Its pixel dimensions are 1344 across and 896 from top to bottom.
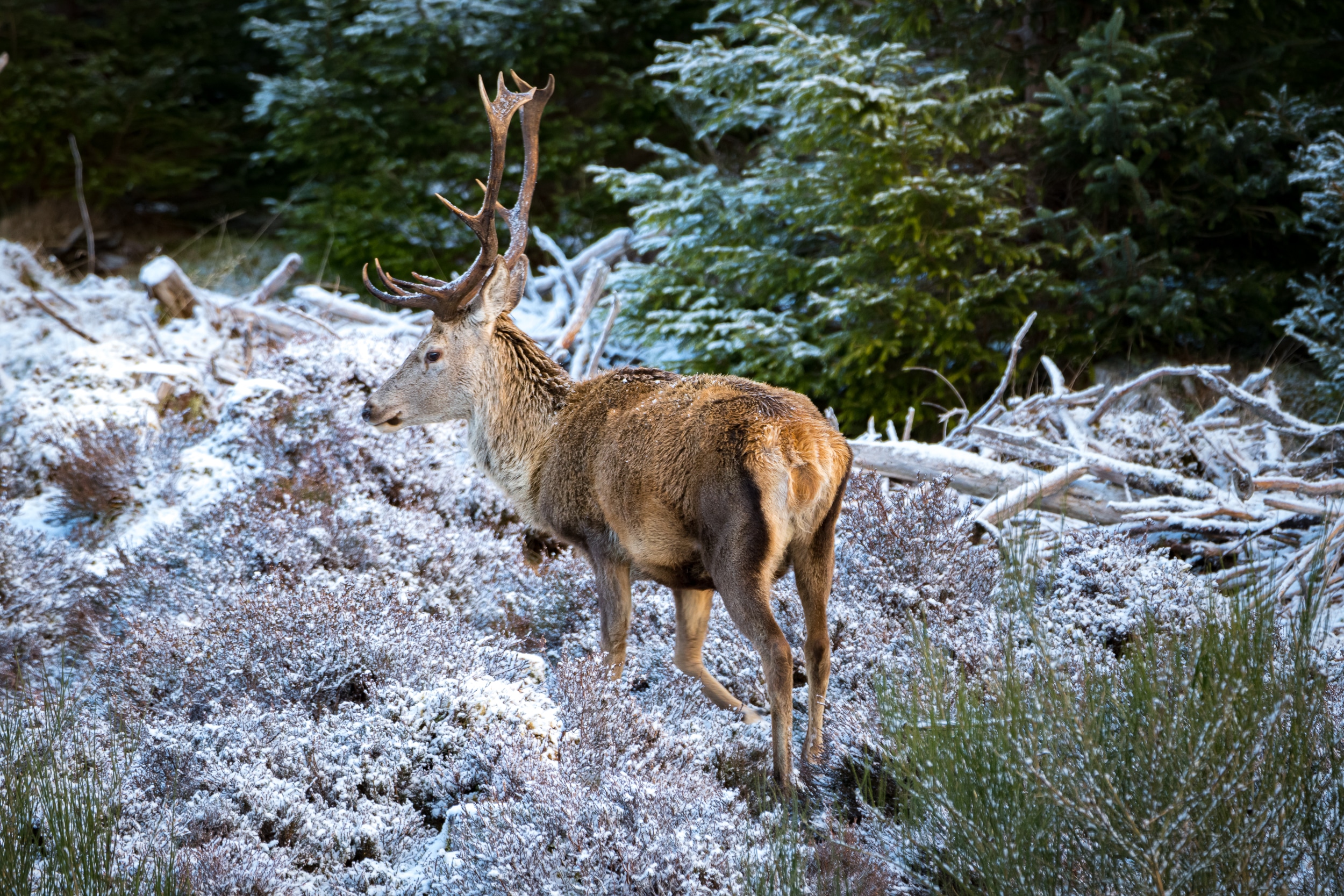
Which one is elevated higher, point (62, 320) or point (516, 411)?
point (516, 411)

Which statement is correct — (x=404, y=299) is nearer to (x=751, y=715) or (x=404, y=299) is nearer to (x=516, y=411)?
(x=516, y=411)

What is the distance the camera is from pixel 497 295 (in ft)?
15.8

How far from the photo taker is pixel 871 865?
2846mm

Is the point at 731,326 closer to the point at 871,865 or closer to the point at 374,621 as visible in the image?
the point at 374,621

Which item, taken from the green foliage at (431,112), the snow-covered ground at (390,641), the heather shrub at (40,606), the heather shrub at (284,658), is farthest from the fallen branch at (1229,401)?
the green foliage at (431,112)

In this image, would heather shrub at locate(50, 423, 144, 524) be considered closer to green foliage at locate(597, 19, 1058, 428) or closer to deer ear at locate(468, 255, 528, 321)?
deer ear at locate(468, 255, 528, 321)

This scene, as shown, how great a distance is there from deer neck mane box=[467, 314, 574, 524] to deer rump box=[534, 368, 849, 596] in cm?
19

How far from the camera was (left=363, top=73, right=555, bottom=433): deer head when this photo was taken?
4.71m

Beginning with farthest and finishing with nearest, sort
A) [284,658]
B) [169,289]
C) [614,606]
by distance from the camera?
[169,289]
[284,658]
[614,606]

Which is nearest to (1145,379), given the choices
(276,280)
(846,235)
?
(846,235)

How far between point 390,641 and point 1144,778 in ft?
9.45

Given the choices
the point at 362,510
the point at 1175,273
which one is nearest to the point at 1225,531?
the point at 1175,273

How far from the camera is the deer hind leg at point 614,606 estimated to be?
4102mm

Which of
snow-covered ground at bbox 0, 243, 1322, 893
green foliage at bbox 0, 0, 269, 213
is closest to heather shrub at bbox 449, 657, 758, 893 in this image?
snow-covered ground at bbox 0, 243, 1322, 893
